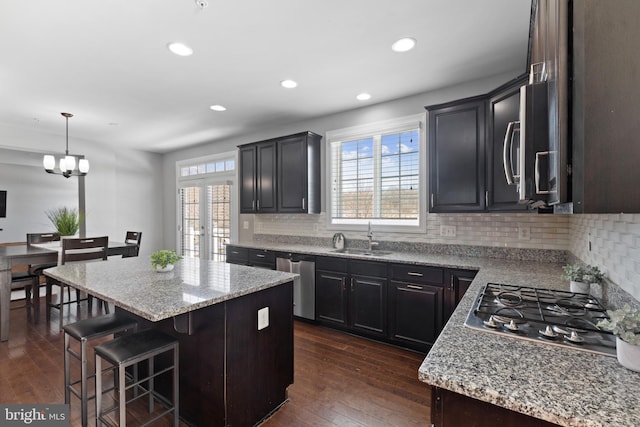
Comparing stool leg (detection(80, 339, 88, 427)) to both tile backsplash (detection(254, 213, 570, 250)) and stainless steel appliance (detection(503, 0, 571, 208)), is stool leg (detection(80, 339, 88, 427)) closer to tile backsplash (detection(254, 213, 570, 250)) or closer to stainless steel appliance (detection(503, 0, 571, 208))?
stainless steel appliance (detection(503, 0, 571, 208))

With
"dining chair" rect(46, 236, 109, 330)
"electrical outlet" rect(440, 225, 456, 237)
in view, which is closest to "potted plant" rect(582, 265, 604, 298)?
"electrical outlet" rect(440, 225, 456, 237)

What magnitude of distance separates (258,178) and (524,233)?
3.28m

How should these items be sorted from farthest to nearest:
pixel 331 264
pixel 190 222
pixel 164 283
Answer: pixel 190 222
pixel 331 264
pixel 164 283

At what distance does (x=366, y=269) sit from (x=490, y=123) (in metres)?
1.72

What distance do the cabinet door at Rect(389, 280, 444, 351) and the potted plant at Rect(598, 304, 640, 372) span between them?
1.82m

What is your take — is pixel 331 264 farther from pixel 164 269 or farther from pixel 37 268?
pixel 37 268

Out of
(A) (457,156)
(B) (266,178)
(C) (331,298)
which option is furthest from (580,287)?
(B) (266,178)

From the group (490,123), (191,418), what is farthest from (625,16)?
(191,418)

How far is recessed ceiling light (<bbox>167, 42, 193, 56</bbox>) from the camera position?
2.42 metres

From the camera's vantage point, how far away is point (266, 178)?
4316mm

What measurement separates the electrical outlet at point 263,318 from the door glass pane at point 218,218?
3.64 meters

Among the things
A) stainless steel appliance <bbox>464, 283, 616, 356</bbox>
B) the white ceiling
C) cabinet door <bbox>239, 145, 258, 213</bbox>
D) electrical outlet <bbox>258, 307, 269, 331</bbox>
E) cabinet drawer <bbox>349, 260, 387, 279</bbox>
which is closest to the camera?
stainless steel appliance <bbox>464, 283, 616, 356</bbox>

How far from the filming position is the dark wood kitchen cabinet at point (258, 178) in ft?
13.9

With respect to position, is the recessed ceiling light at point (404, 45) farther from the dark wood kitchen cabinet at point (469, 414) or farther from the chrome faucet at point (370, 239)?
the dark wood kitchen cabinet at point (469, 414)
